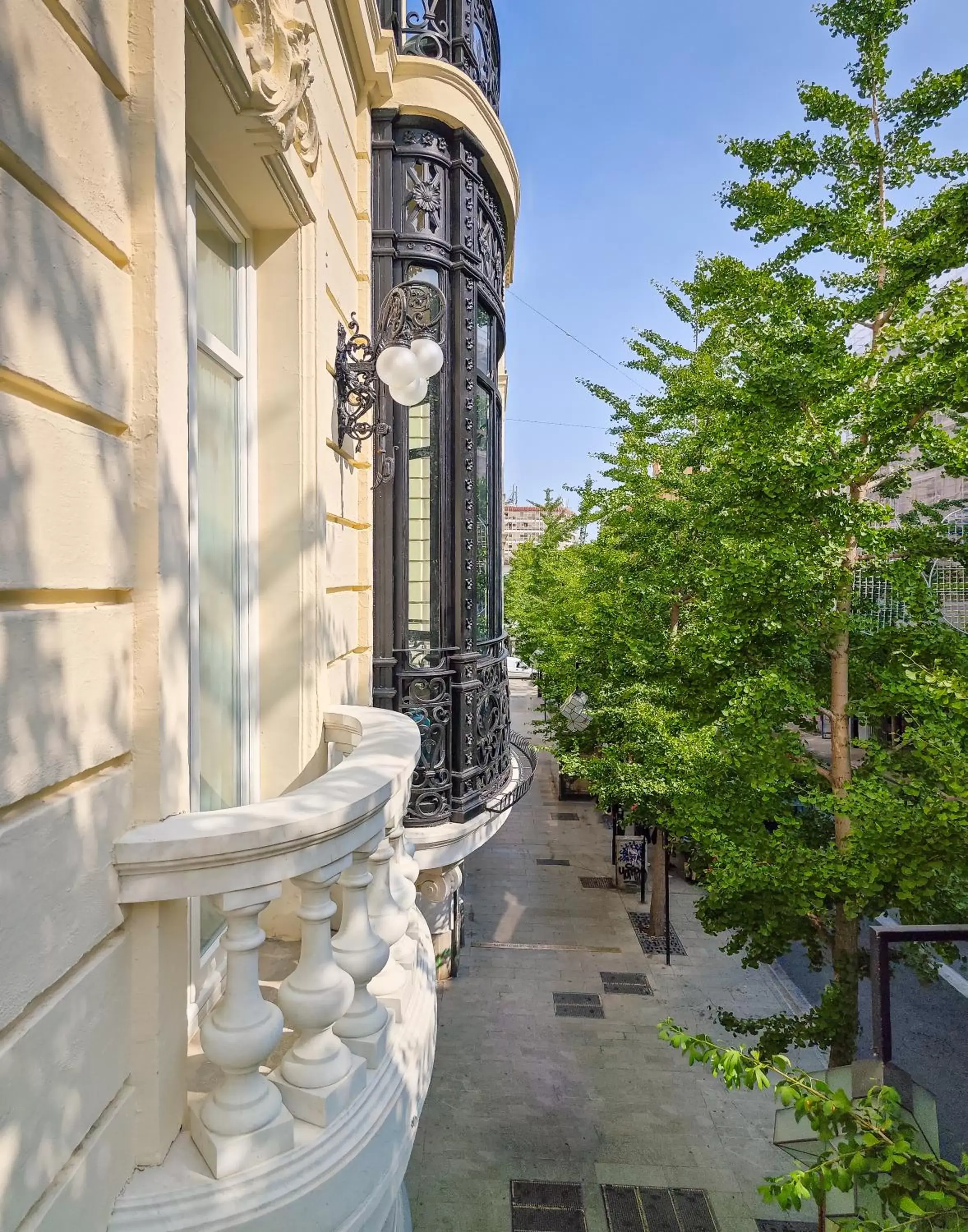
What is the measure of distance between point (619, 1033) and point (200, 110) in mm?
10133

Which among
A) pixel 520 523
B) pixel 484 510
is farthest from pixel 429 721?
pixel 520 523

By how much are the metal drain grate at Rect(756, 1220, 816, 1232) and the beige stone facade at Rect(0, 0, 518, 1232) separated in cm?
638

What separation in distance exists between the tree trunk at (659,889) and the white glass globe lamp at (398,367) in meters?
9.48

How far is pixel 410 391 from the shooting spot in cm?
414

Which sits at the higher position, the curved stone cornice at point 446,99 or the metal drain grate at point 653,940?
the curved stone cornice at point 446,99

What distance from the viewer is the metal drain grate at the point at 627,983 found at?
32.7ft

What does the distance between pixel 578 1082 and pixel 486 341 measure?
8.36 m

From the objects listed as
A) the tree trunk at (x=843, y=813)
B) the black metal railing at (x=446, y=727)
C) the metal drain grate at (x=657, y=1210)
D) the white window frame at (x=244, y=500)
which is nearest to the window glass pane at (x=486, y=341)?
the black metal railing at (x=446, y=727)

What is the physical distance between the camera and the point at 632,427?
13461 mm

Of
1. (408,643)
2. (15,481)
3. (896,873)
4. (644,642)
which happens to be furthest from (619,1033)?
(15,481)

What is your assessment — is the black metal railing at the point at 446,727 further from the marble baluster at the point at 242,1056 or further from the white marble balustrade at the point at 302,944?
the marble baluster at the point at 242,1056

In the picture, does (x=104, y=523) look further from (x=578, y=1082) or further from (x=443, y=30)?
(x=578, y=1082)

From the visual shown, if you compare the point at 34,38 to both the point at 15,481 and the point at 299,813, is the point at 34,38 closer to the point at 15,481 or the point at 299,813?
the point at 15,481

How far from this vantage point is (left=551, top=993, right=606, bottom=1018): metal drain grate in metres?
9.38
